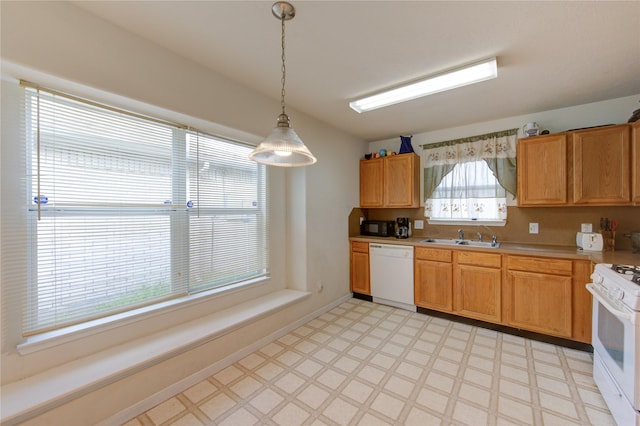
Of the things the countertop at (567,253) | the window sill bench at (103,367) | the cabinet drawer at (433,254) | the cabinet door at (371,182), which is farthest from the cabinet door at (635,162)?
the window sill bench at (103,367)

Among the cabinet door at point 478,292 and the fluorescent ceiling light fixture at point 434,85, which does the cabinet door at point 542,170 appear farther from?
the fluorescent ceiling light fixture at point 434,85

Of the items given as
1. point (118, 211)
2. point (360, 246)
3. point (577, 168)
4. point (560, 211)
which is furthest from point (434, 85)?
point (118, 211)

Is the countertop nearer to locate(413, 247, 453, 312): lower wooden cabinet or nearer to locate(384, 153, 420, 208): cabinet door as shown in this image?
locate(413, 247, 453, 312): lower wooden cabinet

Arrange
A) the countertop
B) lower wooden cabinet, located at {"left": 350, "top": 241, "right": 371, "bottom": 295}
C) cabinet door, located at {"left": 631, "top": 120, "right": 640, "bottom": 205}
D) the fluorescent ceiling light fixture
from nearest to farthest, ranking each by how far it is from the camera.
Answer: the fluorescent ceiling light fixture
the countertop
cabinet door, located at {"left": 631, "top": 120, "right": 640, "bottom": 205}
lower wooden cabinet, located at {"left": 350, "top": 241, "right": 371, "bottom": 295}

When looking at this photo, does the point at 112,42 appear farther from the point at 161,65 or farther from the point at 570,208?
the point at 570,208

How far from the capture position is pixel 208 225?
237cm

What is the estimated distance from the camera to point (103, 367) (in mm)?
1510

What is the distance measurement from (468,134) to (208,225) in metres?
3.50

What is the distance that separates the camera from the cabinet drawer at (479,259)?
277 cm

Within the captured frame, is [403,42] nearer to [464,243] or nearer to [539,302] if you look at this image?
[464,243]

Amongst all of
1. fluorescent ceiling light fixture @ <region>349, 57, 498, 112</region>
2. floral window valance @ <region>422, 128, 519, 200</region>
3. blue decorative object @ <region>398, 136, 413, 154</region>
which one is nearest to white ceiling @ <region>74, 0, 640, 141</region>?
fluorescent ceiling light fixture @ <region>349, 57, 498, 112</region>

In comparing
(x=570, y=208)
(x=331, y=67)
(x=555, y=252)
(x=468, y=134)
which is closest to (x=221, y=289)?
(x=331, y=67)

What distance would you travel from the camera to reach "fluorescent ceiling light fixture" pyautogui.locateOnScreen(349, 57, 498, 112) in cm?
198

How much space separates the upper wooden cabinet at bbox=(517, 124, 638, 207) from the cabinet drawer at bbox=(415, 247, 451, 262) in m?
1.03
